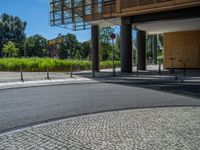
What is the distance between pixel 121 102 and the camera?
11.1 meters

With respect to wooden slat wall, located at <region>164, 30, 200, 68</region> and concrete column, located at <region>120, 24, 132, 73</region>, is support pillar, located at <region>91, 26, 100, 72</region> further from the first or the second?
wooden slat wall, located at <region>164, 30, 200, 68</region>

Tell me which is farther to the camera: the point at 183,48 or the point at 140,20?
the point at 183,48

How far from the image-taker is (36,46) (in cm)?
11500

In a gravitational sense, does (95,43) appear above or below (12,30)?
below

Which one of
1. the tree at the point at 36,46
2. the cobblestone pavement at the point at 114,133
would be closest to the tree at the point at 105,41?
the cobblestone pavement at the point at 114,133

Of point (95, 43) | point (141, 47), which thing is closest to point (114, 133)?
point (95, 43)

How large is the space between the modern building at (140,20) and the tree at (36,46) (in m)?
78.9

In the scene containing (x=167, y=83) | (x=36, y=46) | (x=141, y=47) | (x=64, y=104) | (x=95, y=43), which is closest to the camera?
(x=64, y=104)

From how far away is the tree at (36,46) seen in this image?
369 ft

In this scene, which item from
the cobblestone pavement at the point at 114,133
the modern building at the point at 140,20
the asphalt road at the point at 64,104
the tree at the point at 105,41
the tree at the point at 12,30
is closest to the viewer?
the cobblestone pavement at the point at 114,133

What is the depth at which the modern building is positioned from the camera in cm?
2534

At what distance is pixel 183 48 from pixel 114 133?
33.6 m

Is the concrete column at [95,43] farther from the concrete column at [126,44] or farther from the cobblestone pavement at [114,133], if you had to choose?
the cobblestone pavement at [114,133]

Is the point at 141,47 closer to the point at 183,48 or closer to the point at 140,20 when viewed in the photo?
the point at 183,48
